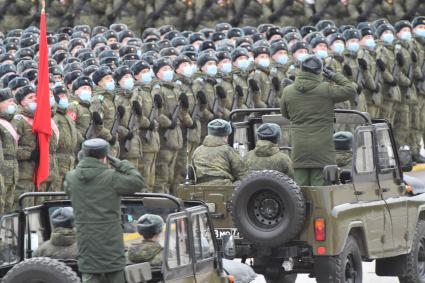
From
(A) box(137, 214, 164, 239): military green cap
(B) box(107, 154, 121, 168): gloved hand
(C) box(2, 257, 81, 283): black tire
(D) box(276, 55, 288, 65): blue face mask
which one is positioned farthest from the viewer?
(D) box(276, 55, 288, 65): blue face mask

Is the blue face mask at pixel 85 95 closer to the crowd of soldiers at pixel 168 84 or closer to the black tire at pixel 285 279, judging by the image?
the crowd of soldiers at pixel 168 84

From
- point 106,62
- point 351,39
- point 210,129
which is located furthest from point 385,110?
point 210,129

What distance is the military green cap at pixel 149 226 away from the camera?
13258 millimetres

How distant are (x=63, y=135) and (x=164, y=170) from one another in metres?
3.66

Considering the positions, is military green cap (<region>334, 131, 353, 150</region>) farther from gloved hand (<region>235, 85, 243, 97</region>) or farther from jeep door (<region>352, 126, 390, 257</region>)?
gloved hand (<region>235, 85, 243, 97</region>)

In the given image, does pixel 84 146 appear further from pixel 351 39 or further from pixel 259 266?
pixel 351 39

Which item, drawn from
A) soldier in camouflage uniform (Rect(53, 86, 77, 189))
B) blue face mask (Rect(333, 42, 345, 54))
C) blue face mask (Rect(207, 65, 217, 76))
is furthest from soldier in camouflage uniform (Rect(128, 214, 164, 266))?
blue face mask (Rect(333, 42, 345, 54))

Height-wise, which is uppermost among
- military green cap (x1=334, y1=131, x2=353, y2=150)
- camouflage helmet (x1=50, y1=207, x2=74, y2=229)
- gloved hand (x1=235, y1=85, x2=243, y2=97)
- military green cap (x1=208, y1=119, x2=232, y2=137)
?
gloved hand (x1=235, y1=85, x2=243, y2=97)

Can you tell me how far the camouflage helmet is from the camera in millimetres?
13492

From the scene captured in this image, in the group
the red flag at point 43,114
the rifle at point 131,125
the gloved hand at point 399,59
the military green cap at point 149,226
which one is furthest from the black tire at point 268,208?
the gloved hand at point 399,59

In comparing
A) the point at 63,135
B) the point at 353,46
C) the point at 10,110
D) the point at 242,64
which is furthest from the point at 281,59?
the point at 10,110

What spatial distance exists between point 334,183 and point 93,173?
12.7 ft

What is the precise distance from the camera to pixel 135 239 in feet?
45.0

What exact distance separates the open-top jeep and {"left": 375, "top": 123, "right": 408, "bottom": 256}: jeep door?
2.46 m
